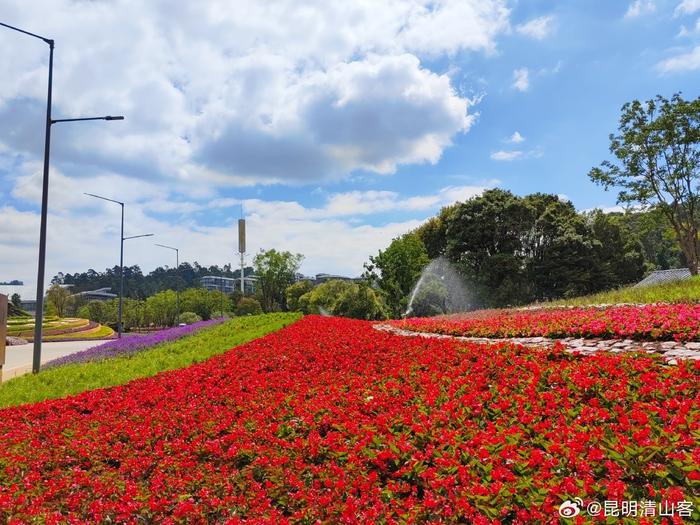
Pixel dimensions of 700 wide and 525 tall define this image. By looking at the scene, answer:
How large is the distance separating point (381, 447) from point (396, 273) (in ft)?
90.3

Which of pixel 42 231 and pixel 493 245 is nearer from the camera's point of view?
pixel 42 231

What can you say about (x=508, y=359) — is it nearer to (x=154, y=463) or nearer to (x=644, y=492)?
(x=644, y=492)

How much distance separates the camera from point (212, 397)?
733 centimetres

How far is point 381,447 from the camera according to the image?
459 cm

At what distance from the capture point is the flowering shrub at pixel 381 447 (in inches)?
138

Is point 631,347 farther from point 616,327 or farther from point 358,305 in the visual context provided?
point 358,305

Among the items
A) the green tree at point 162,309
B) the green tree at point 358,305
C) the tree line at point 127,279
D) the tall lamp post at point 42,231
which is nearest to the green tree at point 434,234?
the green tree at point 358,305

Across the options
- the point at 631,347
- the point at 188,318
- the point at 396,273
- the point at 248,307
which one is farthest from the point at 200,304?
the point at 631,347

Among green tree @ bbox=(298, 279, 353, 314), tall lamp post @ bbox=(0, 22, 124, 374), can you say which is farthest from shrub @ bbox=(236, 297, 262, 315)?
tall lamp post @ bbox=(0, 22, 124, 374)

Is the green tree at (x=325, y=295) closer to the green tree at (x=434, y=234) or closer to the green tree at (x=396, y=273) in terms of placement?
the green tree at (x=396, y=273)

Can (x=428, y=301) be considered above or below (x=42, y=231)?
below

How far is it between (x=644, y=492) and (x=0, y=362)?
13311 mm

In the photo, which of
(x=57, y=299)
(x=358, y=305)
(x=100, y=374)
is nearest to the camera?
(x=100, y=374)

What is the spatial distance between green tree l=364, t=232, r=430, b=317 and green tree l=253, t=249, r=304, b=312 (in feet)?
90.9
